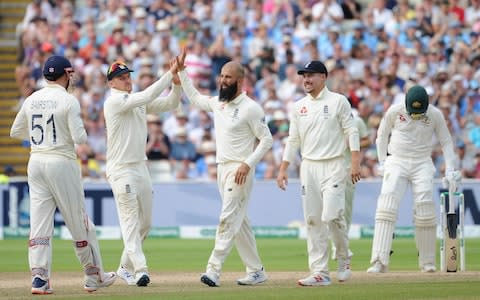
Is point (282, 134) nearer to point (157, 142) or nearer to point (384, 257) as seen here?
point (157, 142)

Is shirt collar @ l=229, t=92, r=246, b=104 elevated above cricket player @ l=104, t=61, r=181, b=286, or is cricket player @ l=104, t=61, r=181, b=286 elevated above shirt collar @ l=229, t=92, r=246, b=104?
shirt collar @ l=229, t=92, r=246, b=104

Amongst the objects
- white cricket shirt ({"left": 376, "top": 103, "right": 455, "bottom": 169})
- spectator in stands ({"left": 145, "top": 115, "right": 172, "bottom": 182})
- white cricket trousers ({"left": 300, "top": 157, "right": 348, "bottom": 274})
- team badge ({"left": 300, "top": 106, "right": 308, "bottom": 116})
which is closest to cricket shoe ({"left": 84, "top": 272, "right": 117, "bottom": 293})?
white cricket trousers ({"left": 300, "top": 157, "right": 348, "bottom": 274})

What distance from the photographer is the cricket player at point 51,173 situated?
1195cm

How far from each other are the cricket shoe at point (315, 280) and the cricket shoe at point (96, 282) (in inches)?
73.6

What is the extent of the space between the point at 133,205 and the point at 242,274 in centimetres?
219

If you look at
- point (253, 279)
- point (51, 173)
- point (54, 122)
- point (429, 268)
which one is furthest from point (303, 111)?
point (51, 173)

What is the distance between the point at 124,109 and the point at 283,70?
43.2 feet

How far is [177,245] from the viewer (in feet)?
66.5

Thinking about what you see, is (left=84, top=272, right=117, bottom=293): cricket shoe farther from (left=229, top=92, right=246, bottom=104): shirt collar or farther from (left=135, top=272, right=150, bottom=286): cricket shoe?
(left=229, top=92, right=246, bottom=104): shirt collar

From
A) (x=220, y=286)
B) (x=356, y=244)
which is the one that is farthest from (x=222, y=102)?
(x=356, y=244)

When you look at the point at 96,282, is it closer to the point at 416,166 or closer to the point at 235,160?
the point at 235,160

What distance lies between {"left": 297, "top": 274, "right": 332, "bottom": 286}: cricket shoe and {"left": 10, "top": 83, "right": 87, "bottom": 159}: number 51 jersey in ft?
8.47

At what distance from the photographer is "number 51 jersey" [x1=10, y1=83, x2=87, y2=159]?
470 inches

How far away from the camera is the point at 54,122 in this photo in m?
12.0
